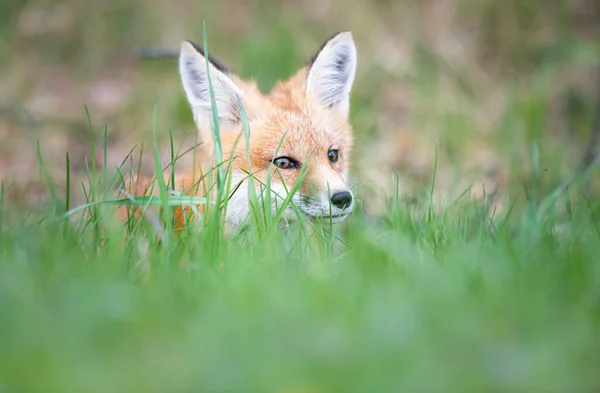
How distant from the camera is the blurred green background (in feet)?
19.0

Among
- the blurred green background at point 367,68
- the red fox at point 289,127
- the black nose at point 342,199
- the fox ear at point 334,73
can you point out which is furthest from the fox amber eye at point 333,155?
the blurred green background at point 367,68

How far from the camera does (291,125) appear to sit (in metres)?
3.41

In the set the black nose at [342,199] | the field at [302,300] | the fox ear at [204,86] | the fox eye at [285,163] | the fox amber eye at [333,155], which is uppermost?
the fox ear at [204,86]

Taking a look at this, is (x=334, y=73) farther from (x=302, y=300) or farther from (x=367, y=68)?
(x=367, y=68)

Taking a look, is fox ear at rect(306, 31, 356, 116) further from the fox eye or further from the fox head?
the fox eye

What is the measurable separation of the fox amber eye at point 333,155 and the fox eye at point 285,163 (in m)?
0.24

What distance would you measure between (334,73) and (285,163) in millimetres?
813

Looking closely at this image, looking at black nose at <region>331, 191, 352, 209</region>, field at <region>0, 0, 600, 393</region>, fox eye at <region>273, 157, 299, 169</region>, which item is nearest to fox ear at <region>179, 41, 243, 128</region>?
fox eye at <region>273, 157, 299, 169</region>

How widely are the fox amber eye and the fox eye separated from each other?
235 mm

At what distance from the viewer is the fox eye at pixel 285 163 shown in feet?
10.9

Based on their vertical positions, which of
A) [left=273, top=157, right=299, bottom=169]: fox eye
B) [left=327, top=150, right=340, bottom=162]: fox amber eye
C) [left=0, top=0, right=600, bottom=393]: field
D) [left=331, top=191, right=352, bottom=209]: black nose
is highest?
[left=327, top=150, right=340, bottom=162]: fox amber eye

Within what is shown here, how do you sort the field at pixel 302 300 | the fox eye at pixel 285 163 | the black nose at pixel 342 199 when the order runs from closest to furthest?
the field at pixel 302 300 → the black nose at pixel 342 199 → the fox eye at pixel 285 163

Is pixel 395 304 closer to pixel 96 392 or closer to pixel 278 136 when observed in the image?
pixel 96 392

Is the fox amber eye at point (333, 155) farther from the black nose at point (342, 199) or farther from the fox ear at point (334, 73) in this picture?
the black nose at point (342, 199)
